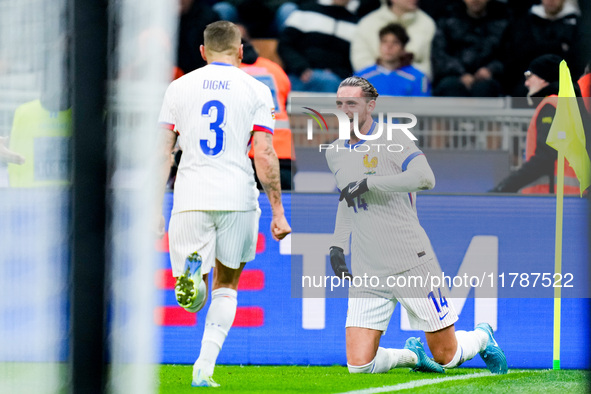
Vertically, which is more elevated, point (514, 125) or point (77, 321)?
point (514, 125)

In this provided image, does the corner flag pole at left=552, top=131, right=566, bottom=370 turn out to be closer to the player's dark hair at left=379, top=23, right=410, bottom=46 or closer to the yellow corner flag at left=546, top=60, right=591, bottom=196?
the yellow corner flag at left=546, top=60, right=591, bottom=196

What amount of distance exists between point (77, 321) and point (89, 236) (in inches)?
6.3

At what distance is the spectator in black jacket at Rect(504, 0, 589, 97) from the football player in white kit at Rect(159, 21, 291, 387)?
2.51 m

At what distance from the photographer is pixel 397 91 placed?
580 centimetres

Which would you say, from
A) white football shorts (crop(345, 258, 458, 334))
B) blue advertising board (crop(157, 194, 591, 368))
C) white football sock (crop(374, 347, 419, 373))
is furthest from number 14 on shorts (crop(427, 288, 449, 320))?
blue advertising board (crop(157, 194, 591, 368))

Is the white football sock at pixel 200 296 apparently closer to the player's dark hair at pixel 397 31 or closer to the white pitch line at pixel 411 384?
the white pitch line at pixel 411 384

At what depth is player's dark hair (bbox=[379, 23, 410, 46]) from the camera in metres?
5.98

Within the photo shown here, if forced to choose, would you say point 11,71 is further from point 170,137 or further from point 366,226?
point 366,226

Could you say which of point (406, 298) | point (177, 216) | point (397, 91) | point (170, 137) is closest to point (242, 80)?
point (170, 137)

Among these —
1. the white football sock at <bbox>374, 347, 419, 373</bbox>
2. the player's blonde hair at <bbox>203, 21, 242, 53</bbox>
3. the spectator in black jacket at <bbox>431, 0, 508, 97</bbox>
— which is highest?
the spectator in black jacket at <bbox>431, 0, 508, 97</bbox>

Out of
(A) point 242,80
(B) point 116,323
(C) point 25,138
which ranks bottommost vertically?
(B) point 116,323

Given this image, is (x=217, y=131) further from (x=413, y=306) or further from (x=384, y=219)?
(x=413, y=306)

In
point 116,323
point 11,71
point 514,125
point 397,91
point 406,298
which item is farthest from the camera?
point 397,91

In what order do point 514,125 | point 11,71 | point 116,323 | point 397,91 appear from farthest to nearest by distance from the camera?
point 397,91
point 514,125
point 11,71
point 116,323
